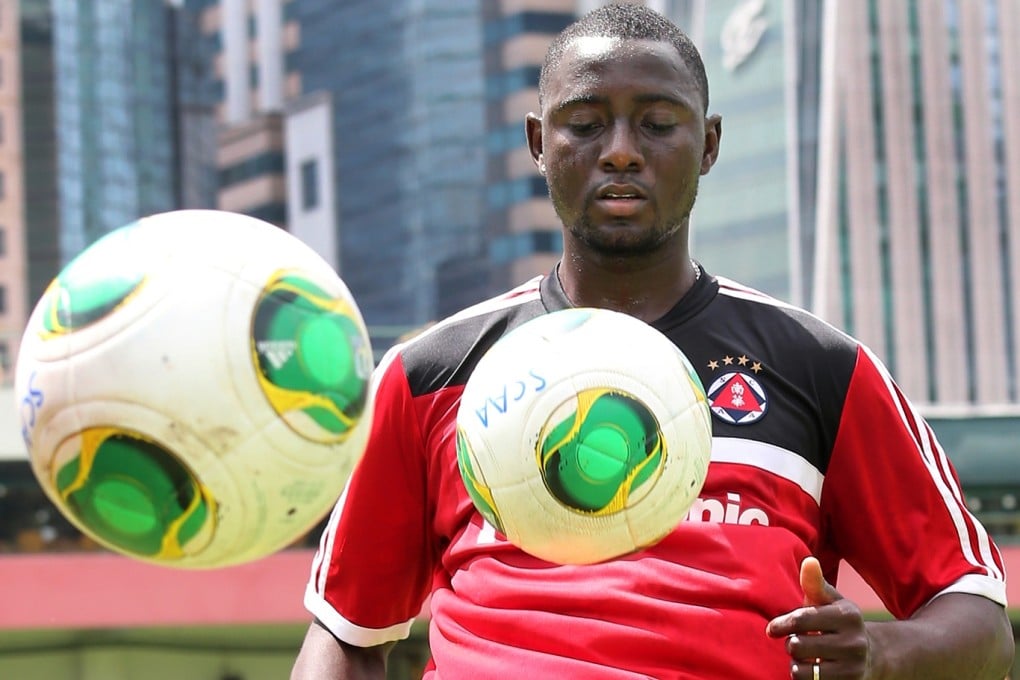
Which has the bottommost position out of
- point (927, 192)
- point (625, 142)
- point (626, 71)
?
point (927, 192)

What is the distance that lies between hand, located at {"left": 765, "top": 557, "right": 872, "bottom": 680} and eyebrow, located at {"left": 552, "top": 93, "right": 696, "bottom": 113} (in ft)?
3.27

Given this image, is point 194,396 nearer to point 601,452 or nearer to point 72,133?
point 601,452

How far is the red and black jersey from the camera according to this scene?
12.1ft

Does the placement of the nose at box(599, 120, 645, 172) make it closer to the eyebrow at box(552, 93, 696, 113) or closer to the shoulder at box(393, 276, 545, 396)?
the eyebrow at box(552, 93, 696, 113)

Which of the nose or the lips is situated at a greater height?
the nose

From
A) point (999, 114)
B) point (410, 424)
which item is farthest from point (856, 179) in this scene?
point (410, 424)

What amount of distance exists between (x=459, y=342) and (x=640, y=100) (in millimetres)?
668

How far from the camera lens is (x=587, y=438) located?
330cm

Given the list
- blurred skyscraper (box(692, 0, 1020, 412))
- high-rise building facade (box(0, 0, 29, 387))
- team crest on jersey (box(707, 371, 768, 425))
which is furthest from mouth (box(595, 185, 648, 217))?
high-rise building facade (box(0, 0, 29, 387))

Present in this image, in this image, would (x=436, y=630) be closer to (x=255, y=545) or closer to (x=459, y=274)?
(x=255, y=545)

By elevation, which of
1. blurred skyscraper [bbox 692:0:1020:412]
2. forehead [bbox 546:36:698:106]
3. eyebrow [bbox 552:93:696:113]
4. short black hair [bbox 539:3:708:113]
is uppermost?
short black hair [bbox 539:3:708:113]

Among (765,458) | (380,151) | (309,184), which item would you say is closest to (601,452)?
(765,458)

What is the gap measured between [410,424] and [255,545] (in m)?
0.92

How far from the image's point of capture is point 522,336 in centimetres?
343
